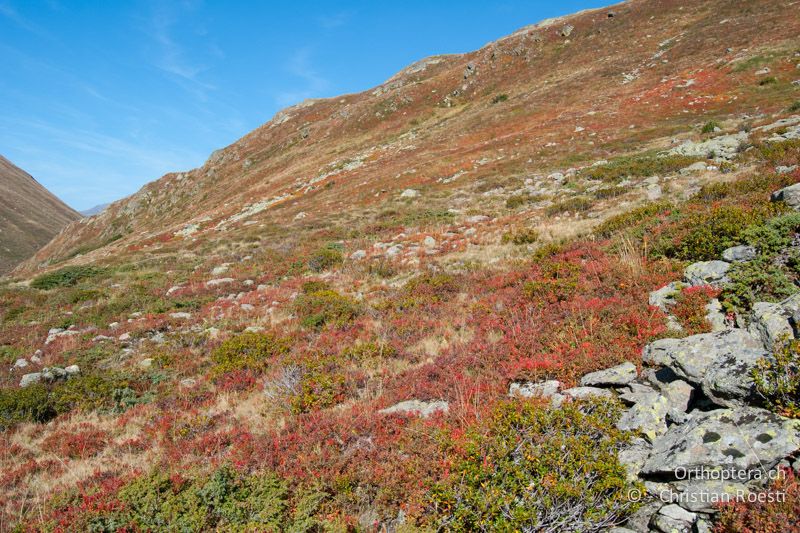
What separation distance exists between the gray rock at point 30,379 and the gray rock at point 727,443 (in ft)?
42.1

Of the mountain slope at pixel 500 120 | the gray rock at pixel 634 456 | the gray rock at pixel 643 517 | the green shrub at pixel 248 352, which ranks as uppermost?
the mountain slope at pixel 500 120

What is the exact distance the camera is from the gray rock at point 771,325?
16.0 ft

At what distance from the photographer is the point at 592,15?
6931 centimetres

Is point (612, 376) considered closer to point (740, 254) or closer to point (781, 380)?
point (781, 380)

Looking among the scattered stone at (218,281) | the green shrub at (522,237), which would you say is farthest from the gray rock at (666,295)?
the scattered stone at (218,281)

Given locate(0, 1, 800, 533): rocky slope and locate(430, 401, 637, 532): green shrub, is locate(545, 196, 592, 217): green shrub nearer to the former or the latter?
locate(0, 1, 800, 533): rocky slope

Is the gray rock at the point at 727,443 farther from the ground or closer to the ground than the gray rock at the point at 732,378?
closer to the ground

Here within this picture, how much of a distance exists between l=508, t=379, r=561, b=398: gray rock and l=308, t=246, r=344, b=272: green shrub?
13.0m

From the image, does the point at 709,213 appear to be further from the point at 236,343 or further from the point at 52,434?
the point at 52,434

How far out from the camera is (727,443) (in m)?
4.03

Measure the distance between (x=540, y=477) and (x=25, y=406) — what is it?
10.2 m

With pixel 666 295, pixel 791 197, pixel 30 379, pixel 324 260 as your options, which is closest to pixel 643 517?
pixel 666 295

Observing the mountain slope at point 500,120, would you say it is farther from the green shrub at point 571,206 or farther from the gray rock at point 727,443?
the gray rock at point 727,443

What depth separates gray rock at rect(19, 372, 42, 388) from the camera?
956 centimetres
